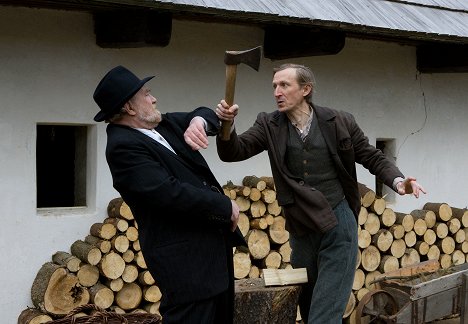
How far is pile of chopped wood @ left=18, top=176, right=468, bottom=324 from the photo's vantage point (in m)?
5.92

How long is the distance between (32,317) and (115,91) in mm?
2424

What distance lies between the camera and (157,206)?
379 centimetres

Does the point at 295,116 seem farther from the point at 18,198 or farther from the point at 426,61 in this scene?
the point at 426,61

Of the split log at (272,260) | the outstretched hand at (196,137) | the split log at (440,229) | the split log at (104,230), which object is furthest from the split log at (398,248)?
the outstretched hand at (196,137)

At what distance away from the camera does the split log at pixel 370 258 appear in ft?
25.0

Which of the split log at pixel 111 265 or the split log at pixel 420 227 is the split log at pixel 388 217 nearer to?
the split log at pixel 420 227

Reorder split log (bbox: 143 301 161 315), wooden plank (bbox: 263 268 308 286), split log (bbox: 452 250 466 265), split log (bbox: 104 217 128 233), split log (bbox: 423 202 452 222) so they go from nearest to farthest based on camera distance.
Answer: wooden plank (bbox: 263 268 308 286) → split log (bbox: 104 217 128 233) → split log (bbox: 143 301 161 315) → split log (bbox: 423 202 452 222) → split log (bbox: 452 250 466 265)

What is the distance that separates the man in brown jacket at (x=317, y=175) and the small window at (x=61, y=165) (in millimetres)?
1966

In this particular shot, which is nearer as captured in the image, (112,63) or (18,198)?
(18,198)

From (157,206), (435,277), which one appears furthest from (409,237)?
(157,206)

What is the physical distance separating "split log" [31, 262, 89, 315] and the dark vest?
1.93 meters

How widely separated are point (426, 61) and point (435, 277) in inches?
86.9

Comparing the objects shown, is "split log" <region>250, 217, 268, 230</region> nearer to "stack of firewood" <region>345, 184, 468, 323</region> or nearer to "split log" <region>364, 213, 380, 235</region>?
"stack of firewood" <region>345, 184, 468, 323</region>

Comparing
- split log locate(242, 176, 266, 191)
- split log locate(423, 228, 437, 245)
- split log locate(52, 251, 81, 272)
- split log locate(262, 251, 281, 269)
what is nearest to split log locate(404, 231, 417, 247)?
split log locate(423, 228, 437, 245)
